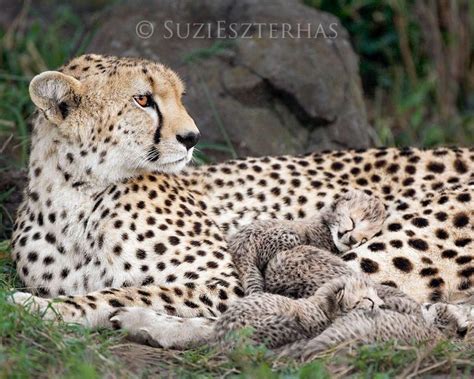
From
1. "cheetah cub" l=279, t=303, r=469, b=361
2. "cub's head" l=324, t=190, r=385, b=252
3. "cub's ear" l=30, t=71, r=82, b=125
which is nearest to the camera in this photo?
"cheetah cub" l=279, t=303, r=469, b=361

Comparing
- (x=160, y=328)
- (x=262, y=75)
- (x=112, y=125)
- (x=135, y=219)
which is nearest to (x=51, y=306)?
(x=160, y=328)

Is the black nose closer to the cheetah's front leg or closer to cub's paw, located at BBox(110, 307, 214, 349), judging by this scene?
the cheetah's front leg

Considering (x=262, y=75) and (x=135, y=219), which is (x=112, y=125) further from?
(x=262, y=75)

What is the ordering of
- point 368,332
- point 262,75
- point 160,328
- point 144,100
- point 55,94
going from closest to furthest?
point 368,332 → point 160,328 → point 55,94 → point 144,100 → point 262,75

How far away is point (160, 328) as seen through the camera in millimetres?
4414

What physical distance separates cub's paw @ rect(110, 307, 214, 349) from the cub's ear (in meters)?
1.01

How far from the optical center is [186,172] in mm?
5602

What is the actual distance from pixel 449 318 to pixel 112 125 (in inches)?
68.1

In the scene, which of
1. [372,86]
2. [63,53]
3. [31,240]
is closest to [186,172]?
[31,240]

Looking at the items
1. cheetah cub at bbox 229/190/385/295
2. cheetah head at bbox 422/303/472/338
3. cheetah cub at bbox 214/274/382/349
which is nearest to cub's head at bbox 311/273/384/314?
cheetah cub at bbox 214/274/382/349

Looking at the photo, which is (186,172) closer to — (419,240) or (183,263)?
(183,263)

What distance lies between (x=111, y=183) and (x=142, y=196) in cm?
17

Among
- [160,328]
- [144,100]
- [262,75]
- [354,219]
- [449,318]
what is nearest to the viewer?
[160,328]

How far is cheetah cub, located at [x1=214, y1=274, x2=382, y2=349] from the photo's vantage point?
13.8 feet
